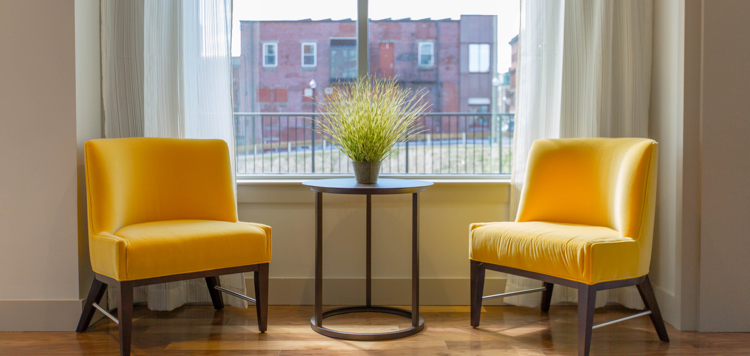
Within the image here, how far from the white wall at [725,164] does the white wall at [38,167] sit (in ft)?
9.31

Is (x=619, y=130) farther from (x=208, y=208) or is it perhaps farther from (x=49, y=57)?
(x=49, y=57)

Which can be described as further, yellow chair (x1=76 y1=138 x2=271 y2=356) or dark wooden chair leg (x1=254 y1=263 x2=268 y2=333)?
dark wooden chair leg (x1=254 y1=263 x2=268 y2=333)

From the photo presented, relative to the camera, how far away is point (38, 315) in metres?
2.39

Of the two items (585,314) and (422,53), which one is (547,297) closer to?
(585,314)

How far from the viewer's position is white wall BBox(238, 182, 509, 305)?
281 centimetres

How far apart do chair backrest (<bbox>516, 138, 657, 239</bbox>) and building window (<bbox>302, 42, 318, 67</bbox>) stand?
132cm

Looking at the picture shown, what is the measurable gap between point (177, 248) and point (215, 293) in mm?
699

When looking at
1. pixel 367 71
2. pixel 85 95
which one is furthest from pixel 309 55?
pixel 85 95

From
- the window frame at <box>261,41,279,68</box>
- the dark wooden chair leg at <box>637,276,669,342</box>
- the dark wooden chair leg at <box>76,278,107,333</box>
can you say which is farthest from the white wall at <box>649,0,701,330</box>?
the dark wooden chair leg at <box>76,278,107,333</box>

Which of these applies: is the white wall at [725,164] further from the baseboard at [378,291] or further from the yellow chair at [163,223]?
the yellow chair at [163,223]

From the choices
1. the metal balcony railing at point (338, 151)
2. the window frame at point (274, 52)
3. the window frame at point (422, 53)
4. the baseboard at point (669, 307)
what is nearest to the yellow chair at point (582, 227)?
the baseboard at point (669, 307)

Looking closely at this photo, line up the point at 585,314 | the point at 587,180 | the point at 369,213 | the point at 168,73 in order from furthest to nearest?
the point at 168,73 < the point at 369,213 < the point at 587,180 < the point at 585,314

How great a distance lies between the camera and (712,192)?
7.60ft

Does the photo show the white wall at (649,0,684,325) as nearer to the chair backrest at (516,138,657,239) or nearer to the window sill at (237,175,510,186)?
the chair backrest at (516,138,657,239)
